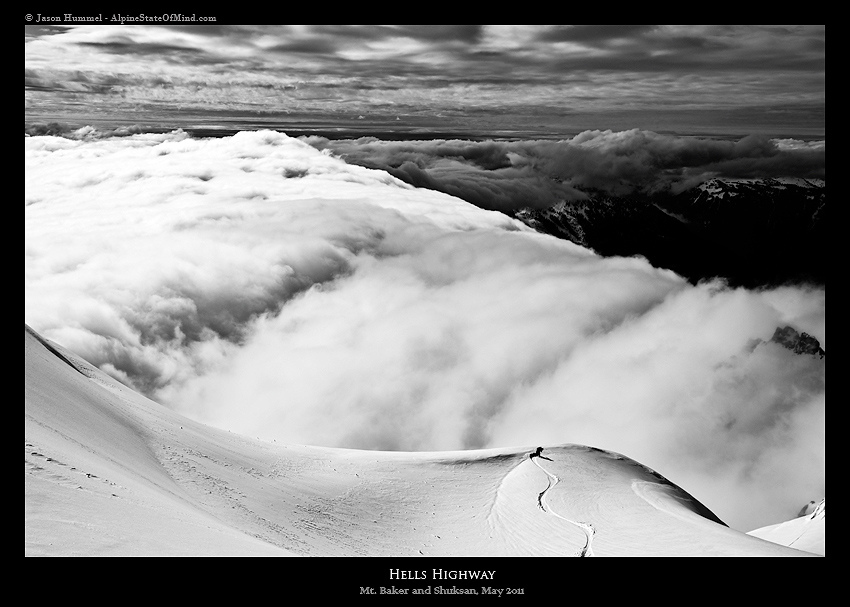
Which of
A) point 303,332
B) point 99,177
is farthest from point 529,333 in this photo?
point 99,177

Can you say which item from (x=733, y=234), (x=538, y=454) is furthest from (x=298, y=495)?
(x=733, y=234)

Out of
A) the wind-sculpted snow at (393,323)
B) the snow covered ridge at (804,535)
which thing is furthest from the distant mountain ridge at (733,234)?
the snow covered ridge at (804,535)

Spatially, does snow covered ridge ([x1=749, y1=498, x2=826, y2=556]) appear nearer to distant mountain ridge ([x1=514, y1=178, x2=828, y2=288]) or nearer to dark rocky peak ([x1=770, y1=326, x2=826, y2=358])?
distant mountain ridge ([x1=514, y1=178, x2=828, y2=288])

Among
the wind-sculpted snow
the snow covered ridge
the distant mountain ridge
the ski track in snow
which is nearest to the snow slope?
the ski track in snow

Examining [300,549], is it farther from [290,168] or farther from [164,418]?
[290,168]

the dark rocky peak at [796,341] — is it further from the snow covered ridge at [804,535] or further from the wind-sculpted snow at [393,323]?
the snow covered ridge at [804,535]
